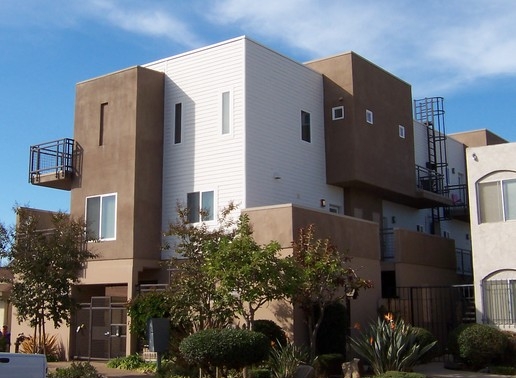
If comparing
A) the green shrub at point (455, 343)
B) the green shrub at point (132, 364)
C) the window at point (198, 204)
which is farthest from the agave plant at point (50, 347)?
the green shrub at point (455, 343)

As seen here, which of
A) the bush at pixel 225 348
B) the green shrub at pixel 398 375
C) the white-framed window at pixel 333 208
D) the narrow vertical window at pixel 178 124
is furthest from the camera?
the white-framed window at pixel 333 208

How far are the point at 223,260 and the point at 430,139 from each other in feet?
65.4

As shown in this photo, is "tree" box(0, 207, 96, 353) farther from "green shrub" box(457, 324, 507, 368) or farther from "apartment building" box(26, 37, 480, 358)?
"green shrub" box(457, 324, 507, 368)

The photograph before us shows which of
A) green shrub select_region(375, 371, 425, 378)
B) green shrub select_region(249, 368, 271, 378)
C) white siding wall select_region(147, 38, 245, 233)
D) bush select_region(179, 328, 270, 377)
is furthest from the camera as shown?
white siding wall select_region(147, 38, 245, 233)

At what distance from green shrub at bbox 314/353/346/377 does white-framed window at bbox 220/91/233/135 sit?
28.0 feet

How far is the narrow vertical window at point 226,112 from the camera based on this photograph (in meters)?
25.2

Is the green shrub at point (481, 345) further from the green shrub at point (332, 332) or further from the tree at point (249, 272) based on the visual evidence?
the tree at point (249, 272)

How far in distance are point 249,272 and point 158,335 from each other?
2.88m

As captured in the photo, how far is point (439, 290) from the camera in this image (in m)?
26.7

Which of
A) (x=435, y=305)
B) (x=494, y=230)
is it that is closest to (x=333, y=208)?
(x=435, y=305)

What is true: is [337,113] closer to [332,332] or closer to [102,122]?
[102,122]

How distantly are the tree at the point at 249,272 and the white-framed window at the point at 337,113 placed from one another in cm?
1027

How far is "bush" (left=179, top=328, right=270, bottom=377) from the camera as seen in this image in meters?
16.9

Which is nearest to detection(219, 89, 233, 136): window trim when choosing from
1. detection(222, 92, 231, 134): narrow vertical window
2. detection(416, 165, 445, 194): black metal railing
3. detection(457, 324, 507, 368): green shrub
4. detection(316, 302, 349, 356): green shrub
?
detection(222, 92, 231, 134): narrow vertical window
